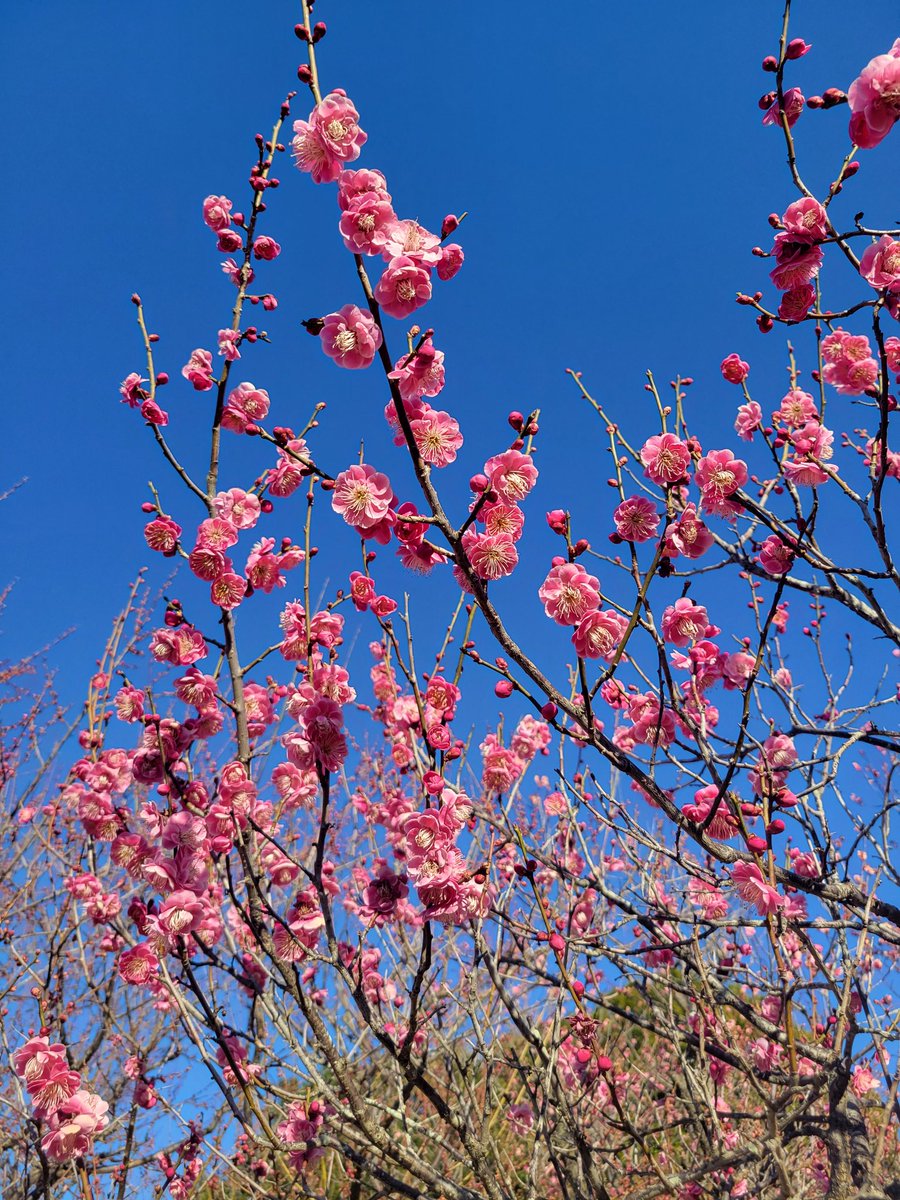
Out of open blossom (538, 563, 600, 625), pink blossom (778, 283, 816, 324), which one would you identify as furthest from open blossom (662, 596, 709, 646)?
pink blossom (778, 283, 816, 324)

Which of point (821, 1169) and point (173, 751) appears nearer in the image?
point (173, 751)

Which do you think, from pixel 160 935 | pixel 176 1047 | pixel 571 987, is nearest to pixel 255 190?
pixel 160 935

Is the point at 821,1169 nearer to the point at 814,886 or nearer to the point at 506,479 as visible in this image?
the point at 814,886

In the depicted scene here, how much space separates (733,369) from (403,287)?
5.87 feet

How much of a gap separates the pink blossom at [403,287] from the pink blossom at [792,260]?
47.9 inches

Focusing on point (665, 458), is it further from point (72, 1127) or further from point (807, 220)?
point (72, 1127)

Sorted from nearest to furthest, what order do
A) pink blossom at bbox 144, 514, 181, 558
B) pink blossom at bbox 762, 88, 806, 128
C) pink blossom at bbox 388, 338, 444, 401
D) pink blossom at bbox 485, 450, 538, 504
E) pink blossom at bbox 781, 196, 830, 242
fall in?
pink blossom at bbox 388, 338, 444, 401 < pink blossom at bbox 485, 450, 538, 504 < pink blossom at bbox 781, 196, 830, 242 < pink blossom at bbox 762, 88, 806, 128 < pink blossom at bbox 144, 514, 181, 558

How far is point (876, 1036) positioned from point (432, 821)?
1572 millimetres

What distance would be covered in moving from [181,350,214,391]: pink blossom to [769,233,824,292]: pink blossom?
215 centimetres

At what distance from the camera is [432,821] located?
2.16 metres

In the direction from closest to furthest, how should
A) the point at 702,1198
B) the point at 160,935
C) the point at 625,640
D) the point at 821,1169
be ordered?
the point at 625,640 → the point at 160,935 → the point at 702,1198 → the point at 821,1169

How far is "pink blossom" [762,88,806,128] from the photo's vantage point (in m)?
2.44

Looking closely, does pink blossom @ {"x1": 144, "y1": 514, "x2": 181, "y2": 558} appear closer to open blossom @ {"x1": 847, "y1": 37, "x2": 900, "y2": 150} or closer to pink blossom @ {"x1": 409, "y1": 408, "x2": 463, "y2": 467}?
pink blossom @ {"x1": 409, "y1": 408, "x2": 463, "y2": 467}

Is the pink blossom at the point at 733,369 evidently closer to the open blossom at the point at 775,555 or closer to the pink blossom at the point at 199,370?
the open blossom at the point at 775,555
